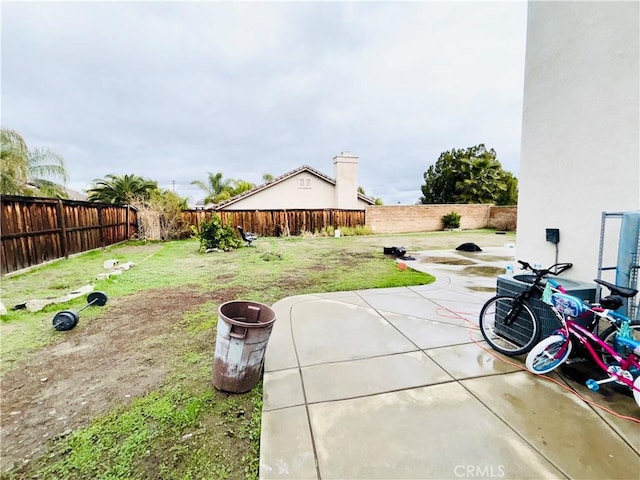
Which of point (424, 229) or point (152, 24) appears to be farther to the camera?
point (424, 229)

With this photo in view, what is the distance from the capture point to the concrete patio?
147 centimetres

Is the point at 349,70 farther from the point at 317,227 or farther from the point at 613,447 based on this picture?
the point at 613,447

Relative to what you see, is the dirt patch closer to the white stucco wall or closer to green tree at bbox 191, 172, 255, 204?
the white stucco wall

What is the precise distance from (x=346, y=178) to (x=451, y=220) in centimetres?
835

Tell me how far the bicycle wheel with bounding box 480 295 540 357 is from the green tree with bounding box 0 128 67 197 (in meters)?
15.0

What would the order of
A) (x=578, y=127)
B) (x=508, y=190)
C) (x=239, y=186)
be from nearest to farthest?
(x=578, y=127), (x=239, y=186), (x=508, y=190)

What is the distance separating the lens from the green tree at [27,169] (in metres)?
9.74

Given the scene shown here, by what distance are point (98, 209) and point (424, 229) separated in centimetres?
1874

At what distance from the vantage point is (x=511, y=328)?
2824mm

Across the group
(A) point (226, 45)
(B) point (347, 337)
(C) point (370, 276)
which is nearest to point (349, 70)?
(A) point (226, 45)

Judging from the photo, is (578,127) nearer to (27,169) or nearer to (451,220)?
(27,169)

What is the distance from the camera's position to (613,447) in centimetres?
158

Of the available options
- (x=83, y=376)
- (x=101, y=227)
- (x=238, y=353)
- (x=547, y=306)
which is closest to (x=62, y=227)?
(x=101, y=227)

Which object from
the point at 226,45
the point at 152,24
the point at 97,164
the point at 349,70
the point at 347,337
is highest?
the point at 349,70
